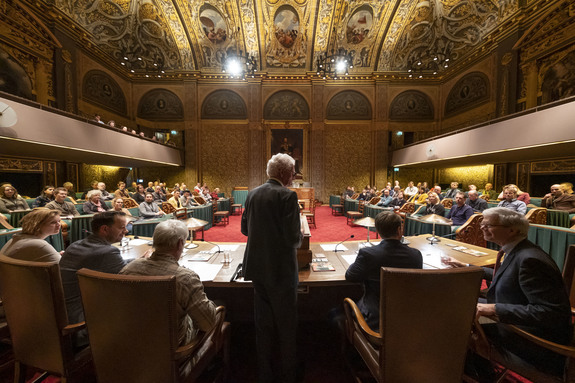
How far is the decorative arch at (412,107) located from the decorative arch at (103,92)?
1551cm

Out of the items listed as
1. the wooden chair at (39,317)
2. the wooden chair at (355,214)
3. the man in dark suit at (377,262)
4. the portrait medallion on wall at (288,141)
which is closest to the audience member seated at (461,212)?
the wooden chair at (355,214)

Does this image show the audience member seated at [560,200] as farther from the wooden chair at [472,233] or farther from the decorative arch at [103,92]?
the decorative arch at [103,92]

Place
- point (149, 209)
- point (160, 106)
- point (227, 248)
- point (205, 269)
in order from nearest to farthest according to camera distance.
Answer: point (205, 269) → point (227, 248) → point (149, 209) → point (160, 106)

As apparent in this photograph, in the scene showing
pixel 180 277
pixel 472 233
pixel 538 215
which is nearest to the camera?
pixel 180 277

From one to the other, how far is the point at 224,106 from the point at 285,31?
5266 millimetres

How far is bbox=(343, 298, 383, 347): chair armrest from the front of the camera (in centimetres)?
128

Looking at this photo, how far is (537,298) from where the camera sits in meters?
1.27

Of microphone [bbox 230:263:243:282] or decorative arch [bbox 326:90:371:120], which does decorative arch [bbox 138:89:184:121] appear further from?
microphone [bbox 230:263:243:282]

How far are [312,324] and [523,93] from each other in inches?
506

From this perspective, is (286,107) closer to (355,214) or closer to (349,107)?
(349,107)

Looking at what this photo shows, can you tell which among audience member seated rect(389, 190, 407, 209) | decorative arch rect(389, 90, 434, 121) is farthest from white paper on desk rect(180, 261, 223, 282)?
decorative arch rect(389, 90, 434, 121)

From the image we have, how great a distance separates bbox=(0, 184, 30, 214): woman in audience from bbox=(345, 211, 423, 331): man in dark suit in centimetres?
741

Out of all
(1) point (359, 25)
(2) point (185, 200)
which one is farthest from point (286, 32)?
(2) point (185, 200)

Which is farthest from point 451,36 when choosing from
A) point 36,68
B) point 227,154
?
point 36,68
